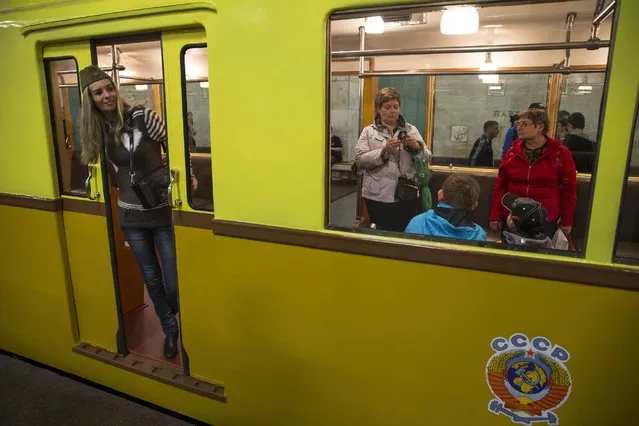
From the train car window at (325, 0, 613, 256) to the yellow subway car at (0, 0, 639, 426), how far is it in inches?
0.7

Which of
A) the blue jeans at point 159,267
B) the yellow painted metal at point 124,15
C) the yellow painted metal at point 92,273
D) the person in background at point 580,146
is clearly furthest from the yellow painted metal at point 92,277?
the person in background at point 580,146

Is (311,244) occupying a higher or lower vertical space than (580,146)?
lower

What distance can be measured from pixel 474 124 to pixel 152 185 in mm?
5102

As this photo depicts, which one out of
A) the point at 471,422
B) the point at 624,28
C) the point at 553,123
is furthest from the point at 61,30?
the point at 553,123

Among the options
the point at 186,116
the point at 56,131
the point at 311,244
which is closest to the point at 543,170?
the point at 311,244

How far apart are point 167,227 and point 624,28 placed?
8.39ft

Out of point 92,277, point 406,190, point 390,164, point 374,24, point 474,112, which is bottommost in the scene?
point 92,277

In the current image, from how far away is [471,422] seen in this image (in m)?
2.09

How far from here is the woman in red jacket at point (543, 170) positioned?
2.64 metres

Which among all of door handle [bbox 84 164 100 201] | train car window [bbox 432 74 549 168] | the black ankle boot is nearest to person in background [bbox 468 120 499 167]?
train car window [bbox 432 74 549 168]

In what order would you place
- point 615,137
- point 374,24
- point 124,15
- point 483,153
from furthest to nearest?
point 483,153
point 374,24
point 124,15
point 615,137

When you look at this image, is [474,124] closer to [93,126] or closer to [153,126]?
[153,126]

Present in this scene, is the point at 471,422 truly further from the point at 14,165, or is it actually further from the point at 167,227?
the point at 14,165

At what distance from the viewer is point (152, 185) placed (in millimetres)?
2758
